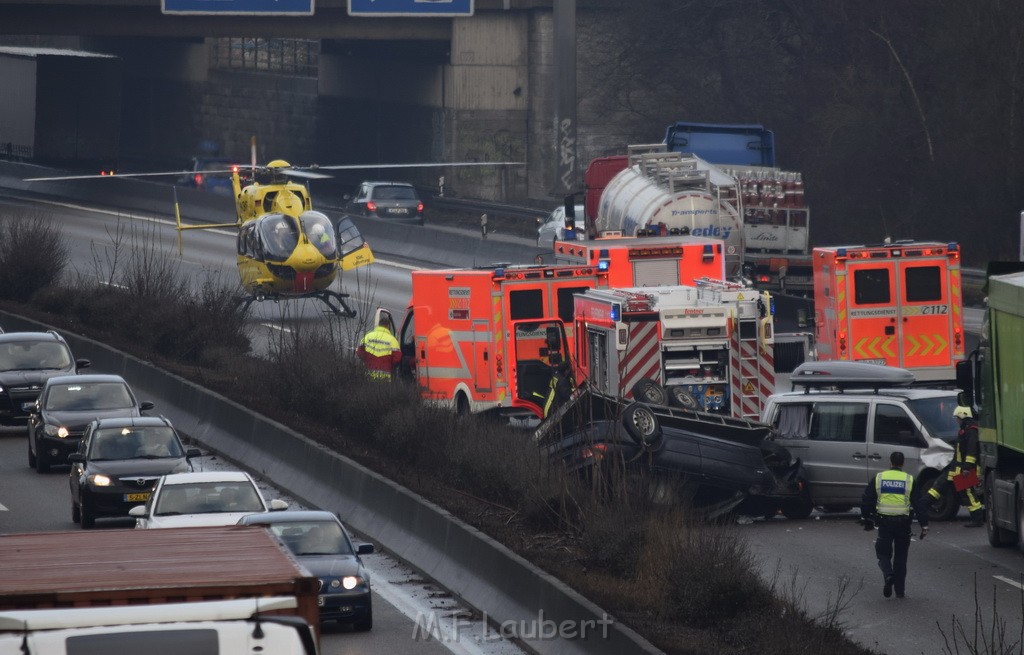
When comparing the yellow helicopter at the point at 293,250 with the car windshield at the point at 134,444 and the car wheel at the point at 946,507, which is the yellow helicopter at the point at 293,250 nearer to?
the car windshield at the point at 134,444

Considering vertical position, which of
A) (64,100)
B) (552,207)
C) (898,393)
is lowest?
(898,393)

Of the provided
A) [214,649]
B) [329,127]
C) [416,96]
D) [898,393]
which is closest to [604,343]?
[898,393]

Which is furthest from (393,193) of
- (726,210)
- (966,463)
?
(966,463)

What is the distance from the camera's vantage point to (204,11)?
180ft

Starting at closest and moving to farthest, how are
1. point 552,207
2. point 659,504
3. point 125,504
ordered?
point 659,504, point 125,504, point 552,207

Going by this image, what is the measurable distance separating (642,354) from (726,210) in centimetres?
1020

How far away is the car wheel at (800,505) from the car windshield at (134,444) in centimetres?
760

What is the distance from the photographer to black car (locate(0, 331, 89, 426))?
27.7 metres

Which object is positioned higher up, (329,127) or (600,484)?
(329,127)

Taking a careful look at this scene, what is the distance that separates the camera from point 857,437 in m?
20.6

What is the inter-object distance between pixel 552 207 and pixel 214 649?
5318cm

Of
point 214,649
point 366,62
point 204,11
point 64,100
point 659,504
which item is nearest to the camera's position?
point 214,649

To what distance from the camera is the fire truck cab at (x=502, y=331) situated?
83.4 feet

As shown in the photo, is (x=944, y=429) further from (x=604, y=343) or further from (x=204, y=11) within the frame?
(x=204, y=11)
